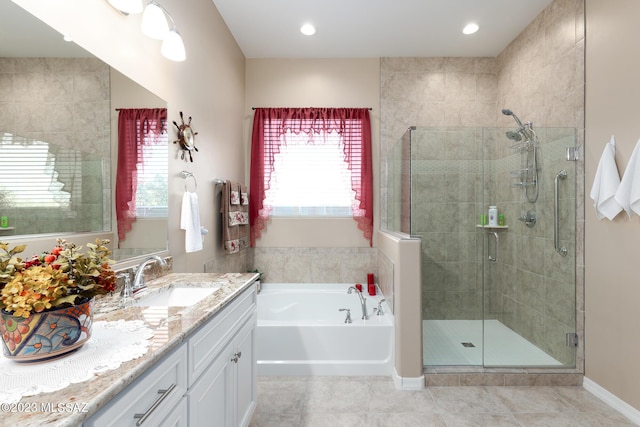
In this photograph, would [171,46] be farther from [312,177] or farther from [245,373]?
[312,177]

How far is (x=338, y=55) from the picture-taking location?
344 centimetres

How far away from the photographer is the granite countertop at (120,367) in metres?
0.58

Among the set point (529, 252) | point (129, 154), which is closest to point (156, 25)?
point (129, 154)

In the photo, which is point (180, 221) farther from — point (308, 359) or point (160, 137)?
point (308, 359)

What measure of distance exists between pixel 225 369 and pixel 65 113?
1.21 metres

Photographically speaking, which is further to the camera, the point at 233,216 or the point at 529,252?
the point at 233,216

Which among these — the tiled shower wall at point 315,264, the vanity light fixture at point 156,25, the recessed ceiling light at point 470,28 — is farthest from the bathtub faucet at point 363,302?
the recessed ceiling light at point 470,28

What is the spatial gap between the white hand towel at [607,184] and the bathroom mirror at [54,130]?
2.79 m

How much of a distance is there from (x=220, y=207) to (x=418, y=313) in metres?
1.83

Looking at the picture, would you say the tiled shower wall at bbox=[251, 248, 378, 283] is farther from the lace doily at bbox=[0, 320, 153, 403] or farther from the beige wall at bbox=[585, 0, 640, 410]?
the lace doily at bbox=[0, 320, 153, 403]

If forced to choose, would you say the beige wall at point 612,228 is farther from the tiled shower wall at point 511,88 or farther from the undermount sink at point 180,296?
the undermount sink at point 180,296

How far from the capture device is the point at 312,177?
3.47 metres

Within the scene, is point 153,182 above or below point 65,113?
below

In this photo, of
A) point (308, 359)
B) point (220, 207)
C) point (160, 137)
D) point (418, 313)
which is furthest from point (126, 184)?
point (418, 313)
